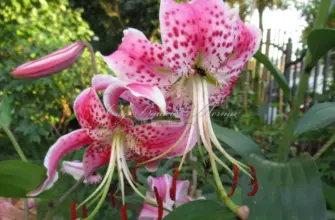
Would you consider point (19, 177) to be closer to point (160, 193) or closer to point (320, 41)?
point (160, 193)

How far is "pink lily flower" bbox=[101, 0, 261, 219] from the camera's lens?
1.14 ft

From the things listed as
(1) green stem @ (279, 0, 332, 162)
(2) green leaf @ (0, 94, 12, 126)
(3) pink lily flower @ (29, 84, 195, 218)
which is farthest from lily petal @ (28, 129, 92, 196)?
(1) green stem @ (279, 0, 332, 162)

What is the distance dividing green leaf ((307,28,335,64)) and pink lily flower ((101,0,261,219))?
6 centimetres

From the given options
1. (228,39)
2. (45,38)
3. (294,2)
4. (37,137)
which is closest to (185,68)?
(228,39)

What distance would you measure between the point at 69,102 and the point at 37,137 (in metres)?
0.50

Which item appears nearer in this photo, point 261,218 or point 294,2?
point 261,218

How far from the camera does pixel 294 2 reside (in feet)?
16.5

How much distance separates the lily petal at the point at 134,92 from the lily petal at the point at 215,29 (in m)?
0.07

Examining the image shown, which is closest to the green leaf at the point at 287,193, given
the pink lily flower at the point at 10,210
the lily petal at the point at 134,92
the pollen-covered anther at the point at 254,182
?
the pollen-covered anther at the point at 254,182

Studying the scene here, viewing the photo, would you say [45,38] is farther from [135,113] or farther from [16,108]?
[135,113]

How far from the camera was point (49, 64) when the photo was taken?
1.29ft

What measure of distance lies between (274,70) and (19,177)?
0.89ft

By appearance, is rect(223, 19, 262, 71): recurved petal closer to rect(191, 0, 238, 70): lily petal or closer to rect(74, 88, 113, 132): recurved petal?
rect(191, 0, 238, 70): lily petal

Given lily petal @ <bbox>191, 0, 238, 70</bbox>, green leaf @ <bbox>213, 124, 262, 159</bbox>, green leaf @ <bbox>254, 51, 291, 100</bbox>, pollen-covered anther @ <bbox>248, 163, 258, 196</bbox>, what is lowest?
green leaf @ <bbox>213, 124, 262, 159</bbox>
